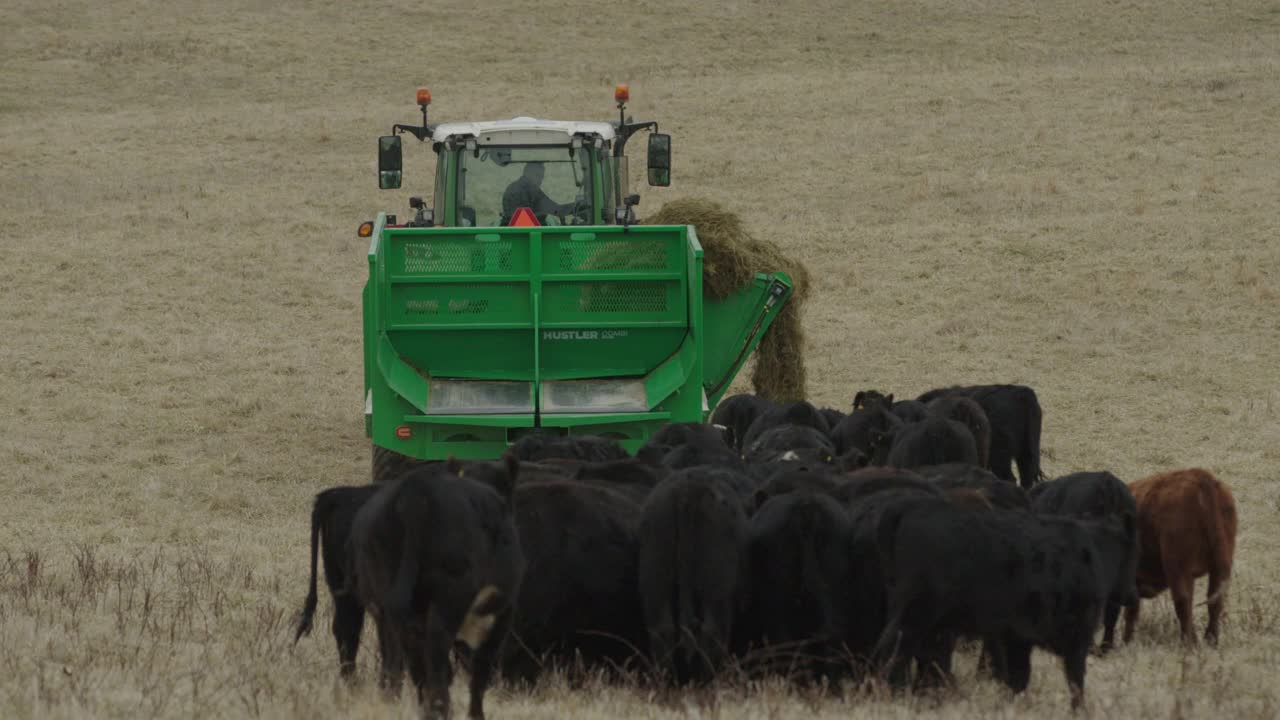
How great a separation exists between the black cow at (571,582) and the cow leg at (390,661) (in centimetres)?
84

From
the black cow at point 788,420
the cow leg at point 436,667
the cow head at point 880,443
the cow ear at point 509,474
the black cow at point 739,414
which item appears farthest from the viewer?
the black cow at point 739,414

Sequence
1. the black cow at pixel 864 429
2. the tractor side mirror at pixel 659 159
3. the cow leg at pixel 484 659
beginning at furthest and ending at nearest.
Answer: the tractor side mirror at pixel 659 159 → the black cow at pixel 864 429 → the cow leg at pixel 484 659

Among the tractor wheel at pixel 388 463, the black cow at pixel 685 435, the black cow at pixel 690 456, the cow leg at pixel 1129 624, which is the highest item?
the black cow at pixel 690 456

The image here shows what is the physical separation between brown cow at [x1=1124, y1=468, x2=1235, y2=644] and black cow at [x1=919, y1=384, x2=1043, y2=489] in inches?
181

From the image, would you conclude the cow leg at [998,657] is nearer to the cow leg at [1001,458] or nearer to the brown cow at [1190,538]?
the brown cow at [1190,538]

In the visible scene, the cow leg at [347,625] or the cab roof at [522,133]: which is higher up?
the cab roof at [522,133]

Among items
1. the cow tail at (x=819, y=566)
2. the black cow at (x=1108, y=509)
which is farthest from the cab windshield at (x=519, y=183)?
the cow tail at (x=819, y=566)

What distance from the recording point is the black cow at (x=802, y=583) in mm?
7988

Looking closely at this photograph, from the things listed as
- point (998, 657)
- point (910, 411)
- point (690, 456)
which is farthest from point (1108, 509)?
point (910, 411)

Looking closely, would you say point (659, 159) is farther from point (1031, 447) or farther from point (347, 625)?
point (347, 625)

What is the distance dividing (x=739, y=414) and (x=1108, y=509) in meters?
5.51

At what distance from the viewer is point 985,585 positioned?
25.4 ft

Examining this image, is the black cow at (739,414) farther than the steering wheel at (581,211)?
No

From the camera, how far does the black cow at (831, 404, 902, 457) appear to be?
43.0 feet
